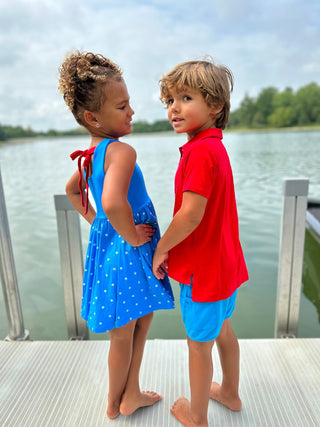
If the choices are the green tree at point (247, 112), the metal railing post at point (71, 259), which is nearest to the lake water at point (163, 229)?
the metal railing post at point (71, 259)

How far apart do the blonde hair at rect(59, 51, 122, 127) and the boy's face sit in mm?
193

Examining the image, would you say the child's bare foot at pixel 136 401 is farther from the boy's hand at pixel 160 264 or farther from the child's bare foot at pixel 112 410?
the boy's hand at pixel 160 264

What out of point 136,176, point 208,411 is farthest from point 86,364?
point 136,176

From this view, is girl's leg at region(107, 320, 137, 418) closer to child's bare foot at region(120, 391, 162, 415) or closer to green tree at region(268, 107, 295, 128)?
child's bare foot at region(120, 391, 162, 415)

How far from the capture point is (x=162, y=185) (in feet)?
25.6

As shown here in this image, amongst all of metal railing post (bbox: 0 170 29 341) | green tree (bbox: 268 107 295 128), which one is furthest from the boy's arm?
green tree (bbox: 268 107 295 128)

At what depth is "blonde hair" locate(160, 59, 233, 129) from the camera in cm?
91

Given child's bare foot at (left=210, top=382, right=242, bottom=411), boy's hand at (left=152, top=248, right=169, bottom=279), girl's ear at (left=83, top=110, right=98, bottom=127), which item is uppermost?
girl's ear at (left=83, top=110, right=98, bottom=127)

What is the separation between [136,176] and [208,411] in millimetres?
946

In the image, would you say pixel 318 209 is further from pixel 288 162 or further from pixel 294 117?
pixel 294 117

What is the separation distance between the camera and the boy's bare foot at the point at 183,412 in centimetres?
118

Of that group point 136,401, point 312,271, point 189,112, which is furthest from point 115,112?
point 312,271

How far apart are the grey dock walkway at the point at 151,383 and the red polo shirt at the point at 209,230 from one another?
583 mm

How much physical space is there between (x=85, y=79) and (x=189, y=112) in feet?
1.04
